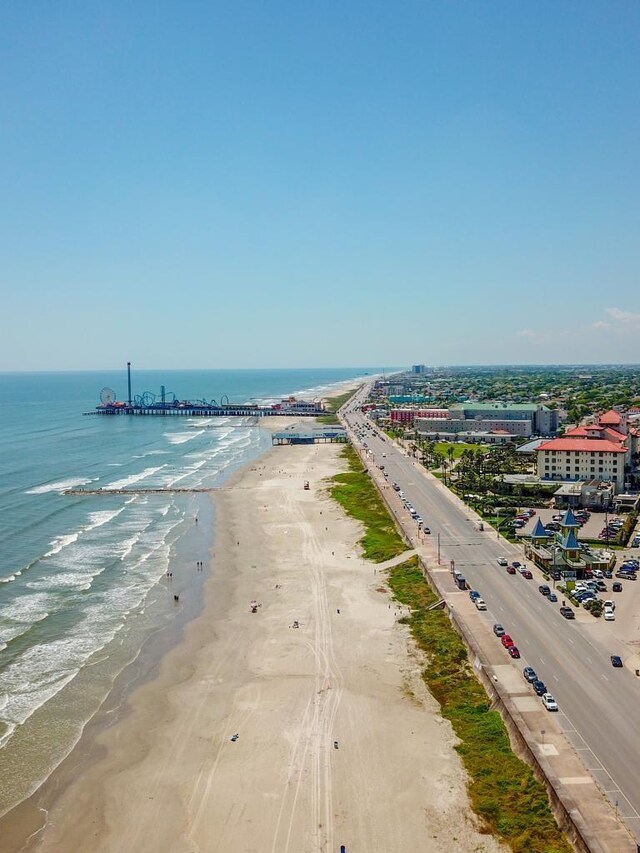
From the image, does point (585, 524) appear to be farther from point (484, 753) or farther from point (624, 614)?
point (484, 753)

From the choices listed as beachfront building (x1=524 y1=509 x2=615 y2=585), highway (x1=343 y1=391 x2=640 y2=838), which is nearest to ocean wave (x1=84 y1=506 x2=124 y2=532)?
highway (x1=343 y1=391 x2=640 y2=838)

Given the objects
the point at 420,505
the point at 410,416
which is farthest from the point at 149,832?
the point at 410,416

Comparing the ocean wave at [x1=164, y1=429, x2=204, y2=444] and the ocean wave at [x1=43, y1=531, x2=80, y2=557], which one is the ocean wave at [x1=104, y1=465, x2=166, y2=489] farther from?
the ocean wave at [x1=164, y1=429, x2=204, y2=444]

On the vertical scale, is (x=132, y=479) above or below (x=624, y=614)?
above

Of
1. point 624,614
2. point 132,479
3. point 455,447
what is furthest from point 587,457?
point 132,479

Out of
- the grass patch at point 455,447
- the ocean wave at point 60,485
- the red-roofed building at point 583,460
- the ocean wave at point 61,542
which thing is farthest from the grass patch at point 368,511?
the ocean wave at point 60,485
